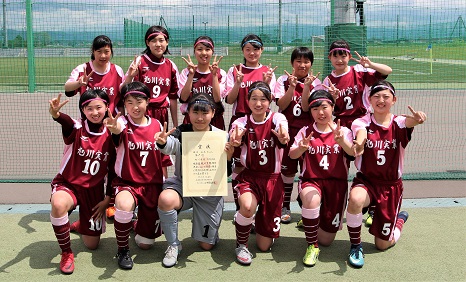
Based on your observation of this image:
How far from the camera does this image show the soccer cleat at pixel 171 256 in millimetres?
4145

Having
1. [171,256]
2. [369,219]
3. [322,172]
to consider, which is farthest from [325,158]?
[171,256]

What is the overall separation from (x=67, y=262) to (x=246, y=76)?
97.4 inches

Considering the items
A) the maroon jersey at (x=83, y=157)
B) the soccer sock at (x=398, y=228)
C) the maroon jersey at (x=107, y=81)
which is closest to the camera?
the maroon jersey at (x=83, y=157)

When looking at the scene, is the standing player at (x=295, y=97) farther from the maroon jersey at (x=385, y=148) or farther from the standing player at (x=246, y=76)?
the maroon jersey at (x=385, y=148)

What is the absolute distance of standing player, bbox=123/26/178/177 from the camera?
5207mm

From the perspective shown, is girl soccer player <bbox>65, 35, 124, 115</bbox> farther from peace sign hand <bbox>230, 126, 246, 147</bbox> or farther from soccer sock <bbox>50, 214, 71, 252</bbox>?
peace sign hand <bbox>230, 126, 246, 147</bbox>

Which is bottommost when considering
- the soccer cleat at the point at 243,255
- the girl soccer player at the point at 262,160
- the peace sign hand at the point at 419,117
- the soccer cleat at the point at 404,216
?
the soccer cleat at the point at 243,255

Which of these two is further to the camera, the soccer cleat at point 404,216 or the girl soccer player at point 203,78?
the girl soccer player at point 203,78

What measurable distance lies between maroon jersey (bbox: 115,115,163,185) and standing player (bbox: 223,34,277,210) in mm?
933

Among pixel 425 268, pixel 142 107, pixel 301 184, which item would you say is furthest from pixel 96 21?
pixel 425 268

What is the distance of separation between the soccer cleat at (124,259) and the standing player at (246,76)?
1.31m

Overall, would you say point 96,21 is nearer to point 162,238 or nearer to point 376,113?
point 162,238

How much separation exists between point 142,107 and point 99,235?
4.01 feet

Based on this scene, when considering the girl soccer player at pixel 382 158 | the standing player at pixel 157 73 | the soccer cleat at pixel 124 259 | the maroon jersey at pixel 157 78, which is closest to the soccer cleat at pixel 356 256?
the girl soccer player at pixel 382 158
